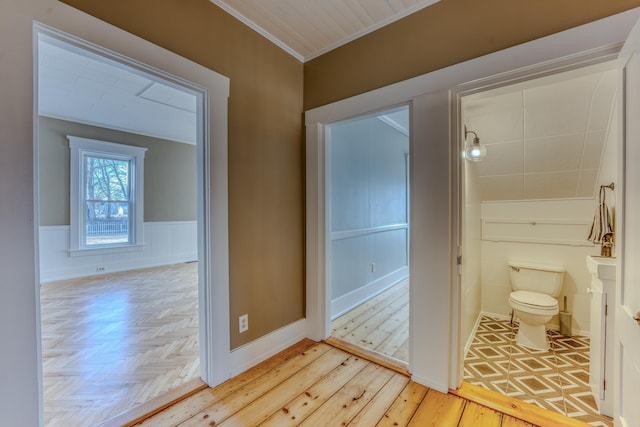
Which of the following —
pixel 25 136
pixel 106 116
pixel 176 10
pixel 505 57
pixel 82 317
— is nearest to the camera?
pixel 25 136

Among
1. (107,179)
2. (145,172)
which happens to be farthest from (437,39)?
(107,179)

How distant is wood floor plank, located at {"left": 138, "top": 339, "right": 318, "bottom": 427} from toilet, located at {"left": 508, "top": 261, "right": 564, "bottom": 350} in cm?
173

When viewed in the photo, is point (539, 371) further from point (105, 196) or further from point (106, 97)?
point (105, 196)

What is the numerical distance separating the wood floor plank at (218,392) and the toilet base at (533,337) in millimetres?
1741

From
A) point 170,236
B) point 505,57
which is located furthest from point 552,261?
point 170,236

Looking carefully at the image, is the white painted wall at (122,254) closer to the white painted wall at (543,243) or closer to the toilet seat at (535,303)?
the white painted wall at (543,243)

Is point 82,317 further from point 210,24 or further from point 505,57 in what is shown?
point 505,57

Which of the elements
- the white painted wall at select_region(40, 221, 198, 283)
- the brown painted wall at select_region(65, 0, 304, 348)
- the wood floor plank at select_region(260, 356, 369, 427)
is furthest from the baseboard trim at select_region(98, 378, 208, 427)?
the white painted wall at select_region(40, 221, 198, 283)

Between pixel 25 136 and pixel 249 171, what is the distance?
3.67 feet

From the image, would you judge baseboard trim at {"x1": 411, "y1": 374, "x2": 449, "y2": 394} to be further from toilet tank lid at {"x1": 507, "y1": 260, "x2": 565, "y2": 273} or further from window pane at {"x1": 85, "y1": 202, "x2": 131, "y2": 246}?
window pane at {"x1": 85, "y1": 202, "x2": 131, "y2": 246}

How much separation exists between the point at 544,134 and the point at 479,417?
2.17 metres

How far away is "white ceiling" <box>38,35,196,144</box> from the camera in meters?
2.68

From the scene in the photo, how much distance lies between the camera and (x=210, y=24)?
175 centimetres

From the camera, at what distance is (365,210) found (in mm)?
3480
